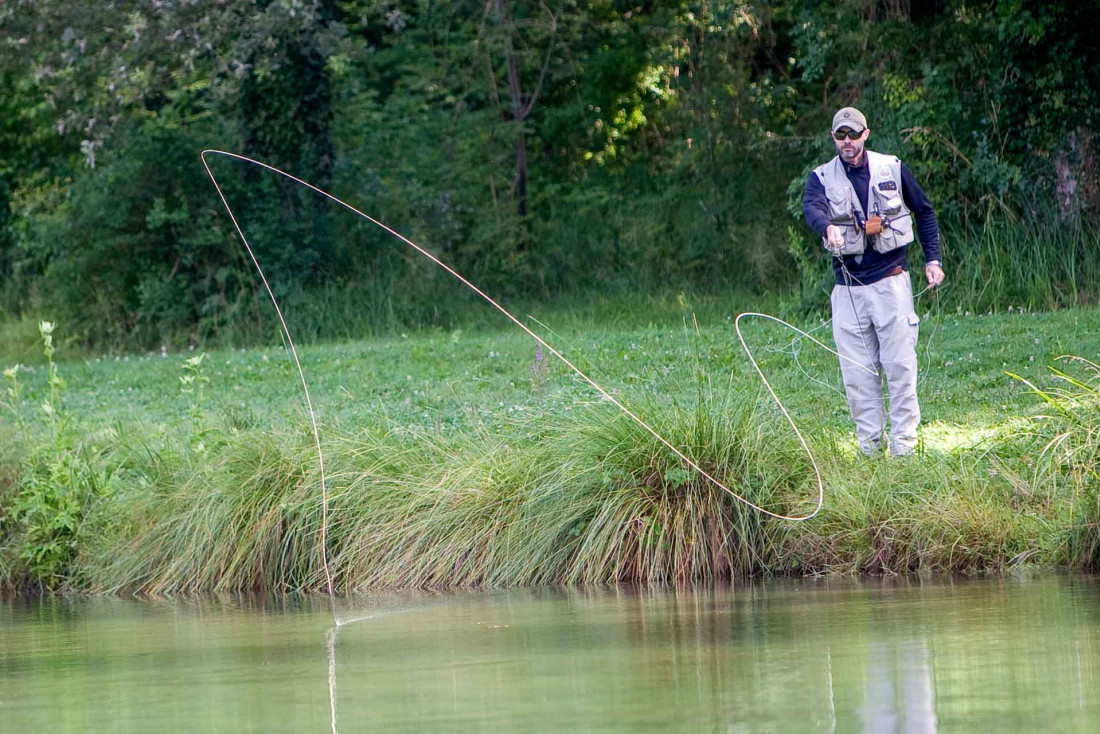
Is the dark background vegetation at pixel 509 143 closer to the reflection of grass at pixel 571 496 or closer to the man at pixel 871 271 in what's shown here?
the reflection of grass at pixel 571 496

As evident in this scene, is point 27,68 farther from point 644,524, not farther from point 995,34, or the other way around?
point 644,524

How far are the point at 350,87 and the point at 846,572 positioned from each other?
15035 millimetres

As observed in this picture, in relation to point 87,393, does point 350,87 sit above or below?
above

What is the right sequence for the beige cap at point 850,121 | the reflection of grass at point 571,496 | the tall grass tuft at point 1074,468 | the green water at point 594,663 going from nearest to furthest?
the green water at point 594,663 < the tall grass tuft at point 1074,468 < the reflection of grass at point 571,496 < the beige cap at point 850,121

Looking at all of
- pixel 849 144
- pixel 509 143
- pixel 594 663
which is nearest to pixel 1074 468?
pixel 849 144

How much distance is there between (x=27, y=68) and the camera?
20.7 m

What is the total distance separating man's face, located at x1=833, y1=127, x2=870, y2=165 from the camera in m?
7.61

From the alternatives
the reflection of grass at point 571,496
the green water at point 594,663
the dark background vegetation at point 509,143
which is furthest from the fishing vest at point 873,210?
the dark background vegetation at point 509,143

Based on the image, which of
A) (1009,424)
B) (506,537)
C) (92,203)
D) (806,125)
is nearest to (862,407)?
(1009,424)

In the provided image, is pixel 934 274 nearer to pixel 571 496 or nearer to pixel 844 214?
pixel 844 214

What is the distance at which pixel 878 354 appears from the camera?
313 inches

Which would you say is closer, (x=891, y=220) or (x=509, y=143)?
(x=891, y=220)

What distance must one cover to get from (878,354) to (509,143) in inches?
504

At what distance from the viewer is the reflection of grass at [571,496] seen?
706 centimetres
